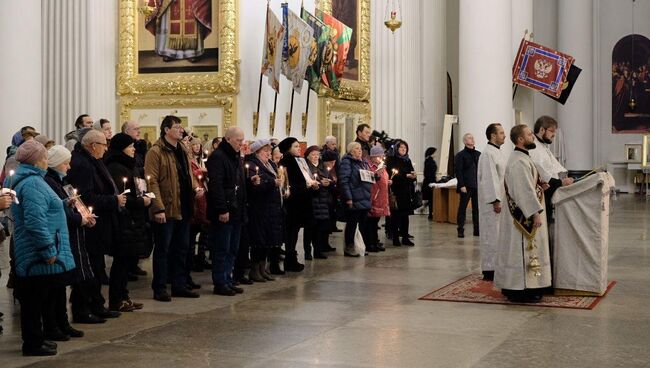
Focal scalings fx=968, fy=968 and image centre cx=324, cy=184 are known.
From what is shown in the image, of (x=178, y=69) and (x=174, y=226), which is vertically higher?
(x=178, y=69)

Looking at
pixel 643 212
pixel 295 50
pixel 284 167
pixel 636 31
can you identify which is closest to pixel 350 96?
pixel 295 50

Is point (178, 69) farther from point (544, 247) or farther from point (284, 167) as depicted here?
point (544, 247)

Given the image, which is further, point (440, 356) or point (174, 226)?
point (174, 226)

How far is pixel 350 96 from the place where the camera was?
23484 mm

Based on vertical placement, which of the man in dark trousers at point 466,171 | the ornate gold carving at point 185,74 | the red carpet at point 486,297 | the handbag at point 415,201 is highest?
the ornate gold carving at point 185,74

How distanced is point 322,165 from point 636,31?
27.5 m

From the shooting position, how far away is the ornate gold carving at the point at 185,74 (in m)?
19.3

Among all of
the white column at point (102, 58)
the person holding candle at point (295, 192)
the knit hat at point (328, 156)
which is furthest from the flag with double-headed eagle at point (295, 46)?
the person holding candle at point (295, 192)

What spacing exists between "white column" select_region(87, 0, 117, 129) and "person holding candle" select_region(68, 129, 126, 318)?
10.1m

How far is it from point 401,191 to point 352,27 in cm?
841

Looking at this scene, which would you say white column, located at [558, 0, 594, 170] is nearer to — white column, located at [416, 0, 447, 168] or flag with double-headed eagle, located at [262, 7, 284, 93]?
white column, located at [416, 0, 447, 168]

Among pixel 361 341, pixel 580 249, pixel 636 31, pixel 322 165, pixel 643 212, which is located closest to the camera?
pixel 361 341

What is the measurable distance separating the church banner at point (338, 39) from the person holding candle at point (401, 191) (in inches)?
191

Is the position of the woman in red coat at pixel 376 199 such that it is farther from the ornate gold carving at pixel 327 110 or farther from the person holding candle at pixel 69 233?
→ the person holding candle at pixel 69 233
